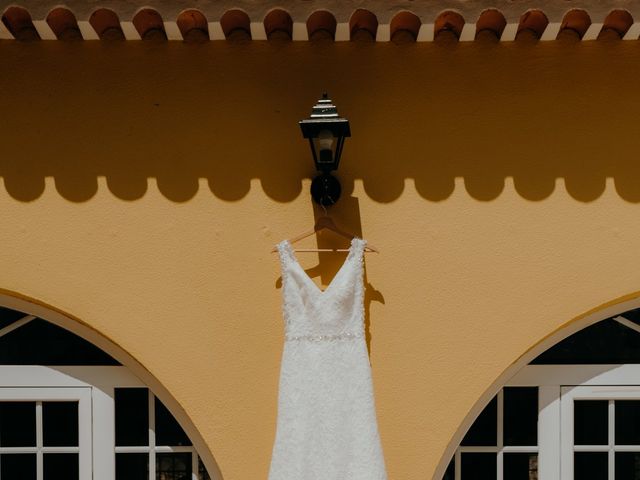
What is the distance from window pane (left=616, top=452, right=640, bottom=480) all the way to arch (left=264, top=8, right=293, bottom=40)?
3.12m

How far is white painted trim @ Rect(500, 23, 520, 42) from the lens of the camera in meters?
2.80

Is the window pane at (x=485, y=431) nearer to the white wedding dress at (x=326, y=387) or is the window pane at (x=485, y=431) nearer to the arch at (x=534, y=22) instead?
the white wedding dress at (x=326, y=387)

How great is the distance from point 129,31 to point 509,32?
1851mm

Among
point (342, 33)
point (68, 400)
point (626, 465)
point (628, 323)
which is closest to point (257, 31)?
point (342, 33)

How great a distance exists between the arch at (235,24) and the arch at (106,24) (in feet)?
1.63

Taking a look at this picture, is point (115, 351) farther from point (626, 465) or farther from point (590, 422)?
point (626, 465)

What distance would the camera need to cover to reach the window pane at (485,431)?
3.60 m

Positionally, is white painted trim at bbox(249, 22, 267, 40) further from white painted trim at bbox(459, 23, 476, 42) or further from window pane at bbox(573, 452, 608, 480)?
window pane at bbox(573, 452, 608, 480)

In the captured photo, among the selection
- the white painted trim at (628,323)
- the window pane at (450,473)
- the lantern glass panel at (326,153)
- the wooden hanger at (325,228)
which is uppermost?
the lantern glass panel at (326,153)

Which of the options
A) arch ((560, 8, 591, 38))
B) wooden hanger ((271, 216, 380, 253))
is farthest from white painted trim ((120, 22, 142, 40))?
arch ((560, 8, 591, 38))

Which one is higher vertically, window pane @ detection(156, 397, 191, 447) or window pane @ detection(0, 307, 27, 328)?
window pane @ detection(0, 307, 27, 328)

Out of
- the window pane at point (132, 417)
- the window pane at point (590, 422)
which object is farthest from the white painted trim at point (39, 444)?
the window pane at point (590, 422)

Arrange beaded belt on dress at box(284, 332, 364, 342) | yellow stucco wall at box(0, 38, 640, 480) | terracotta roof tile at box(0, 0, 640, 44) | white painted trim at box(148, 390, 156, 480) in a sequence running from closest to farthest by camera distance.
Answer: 1. terracotta roof tile at box(0, 0, 640, 44)
2. beaded belt on dress at box(284, 332, 364, 342)
3. yellow stucco wall at box(0, 38, 640, 480)
4. white painted trim at box(148, 390, 156, 480)

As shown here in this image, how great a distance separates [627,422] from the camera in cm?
361
